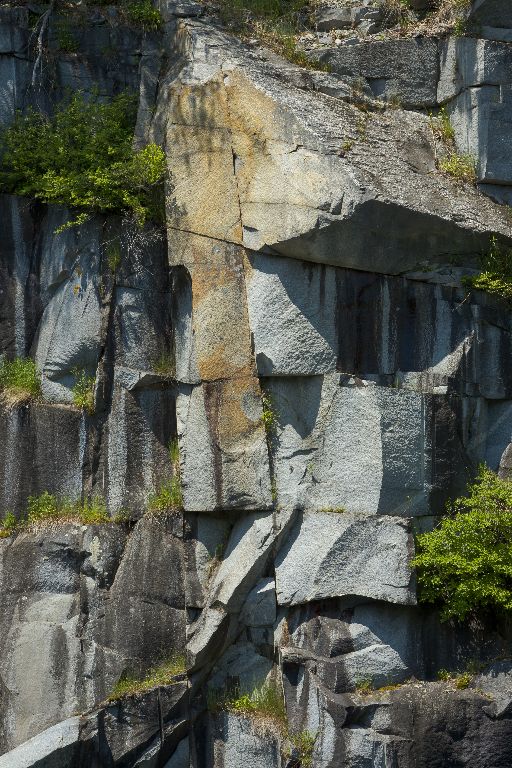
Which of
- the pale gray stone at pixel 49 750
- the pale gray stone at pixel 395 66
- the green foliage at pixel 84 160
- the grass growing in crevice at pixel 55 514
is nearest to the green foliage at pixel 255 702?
the pale gray stone at pixel 49 750

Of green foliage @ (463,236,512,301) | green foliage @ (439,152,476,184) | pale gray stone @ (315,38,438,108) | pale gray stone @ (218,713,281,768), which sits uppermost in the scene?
pale gray stone @ (315,38,438,108)

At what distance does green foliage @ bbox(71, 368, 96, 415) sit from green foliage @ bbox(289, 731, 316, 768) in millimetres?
4119

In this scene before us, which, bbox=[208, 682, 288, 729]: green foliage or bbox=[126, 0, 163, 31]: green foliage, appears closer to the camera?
Result: bbox=[208, 682, 288, 729]: green foliage

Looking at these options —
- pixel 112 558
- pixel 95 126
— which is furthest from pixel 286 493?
pixel 95 126

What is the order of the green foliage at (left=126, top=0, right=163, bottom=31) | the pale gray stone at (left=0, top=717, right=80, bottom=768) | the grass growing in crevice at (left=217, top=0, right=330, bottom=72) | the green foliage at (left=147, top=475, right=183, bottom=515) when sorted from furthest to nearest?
the green foliage at (left=126, top=0, right=163, bottom=31) → the grass growing in crevice at (left=217, top=0, right=330, bottom=72) → the green foliage at (left=147, top=475, right=183, bottom=515) → the pale gray stone at (left=0, top=717, right=80, bottom=768)

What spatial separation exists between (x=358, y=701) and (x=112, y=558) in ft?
9.65

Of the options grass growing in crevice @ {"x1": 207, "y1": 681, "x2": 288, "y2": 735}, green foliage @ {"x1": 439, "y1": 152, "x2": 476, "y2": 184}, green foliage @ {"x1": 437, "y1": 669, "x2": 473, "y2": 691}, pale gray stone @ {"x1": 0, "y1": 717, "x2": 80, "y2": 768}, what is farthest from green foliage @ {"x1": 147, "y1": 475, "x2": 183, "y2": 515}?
green foliage @ {"x1": 439, "y1": 152, "x2": 476, "y2": 184}

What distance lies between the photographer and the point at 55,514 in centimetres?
1246

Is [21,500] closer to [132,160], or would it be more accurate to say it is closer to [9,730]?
[9,730]

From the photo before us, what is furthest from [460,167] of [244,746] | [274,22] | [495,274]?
[244,746]

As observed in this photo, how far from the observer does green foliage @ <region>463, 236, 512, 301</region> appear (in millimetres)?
12242

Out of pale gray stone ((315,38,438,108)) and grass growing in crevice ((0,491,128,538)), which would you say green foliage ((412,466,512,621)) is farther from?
pale gray stone ((315,38,438,108))

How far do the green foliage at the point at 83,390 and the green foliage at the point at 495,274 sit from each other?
4248 mm

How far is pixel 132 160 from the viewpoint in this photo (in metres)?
12.7
